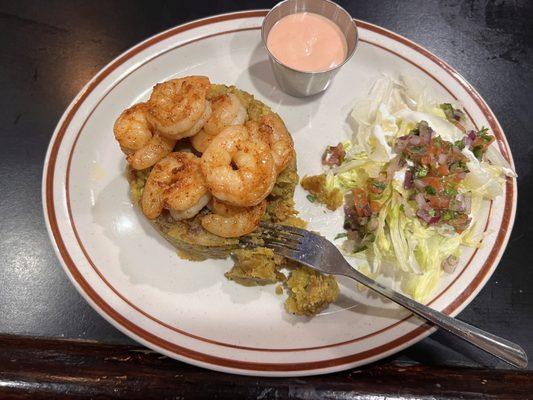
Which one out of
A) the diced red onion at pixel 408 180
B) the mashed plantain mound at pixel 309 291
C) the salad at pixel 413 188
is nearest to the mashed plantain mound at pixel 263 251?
the mashed plantain mound at pixel 309 291

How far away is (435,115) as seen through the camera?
3105 millimetres

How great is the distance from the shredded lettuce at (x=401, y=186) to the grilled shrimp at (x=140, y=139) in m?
1.21

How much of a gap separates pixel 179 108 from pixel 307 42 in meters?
1.24

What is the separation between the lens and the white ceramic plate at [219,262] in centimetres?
259

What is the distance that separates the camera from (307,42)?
123 inches

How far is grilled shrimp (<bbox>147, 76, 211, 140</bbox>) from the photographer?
2428 millimetres

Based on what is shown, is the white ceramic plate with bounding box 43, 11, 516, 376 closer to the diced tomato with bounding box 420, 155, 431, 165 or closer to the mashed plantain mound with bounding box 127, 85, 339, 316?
the mashed plantain mound with bounding box 127, 85, 339, 316

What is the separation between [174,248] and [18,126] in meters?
1.74

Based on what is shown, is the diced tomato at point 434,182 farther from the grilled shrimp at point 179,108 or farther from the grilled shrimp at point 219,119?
the grilled shrimp at point 179,108

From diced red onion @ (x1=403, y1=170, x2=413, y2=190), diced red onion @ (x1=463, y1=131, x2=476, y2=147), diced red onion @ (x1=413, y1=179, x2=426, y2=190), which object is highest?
diced red onion @ (x1=463, y1=131, x2=476, y2=147)

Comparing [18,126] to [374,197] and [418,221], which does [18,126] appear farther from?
[418,221]

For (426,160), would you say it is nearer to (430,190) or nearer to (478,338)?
(430,190)

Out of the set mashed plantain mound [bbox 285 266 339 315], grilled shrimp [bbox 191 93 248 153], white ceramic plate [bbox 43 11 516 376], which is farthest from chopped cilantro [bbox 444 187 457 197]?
grilled shrimp [bbox 191 93 248 153]

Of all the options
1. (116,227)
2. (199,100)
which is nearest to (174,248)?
(116,227)
